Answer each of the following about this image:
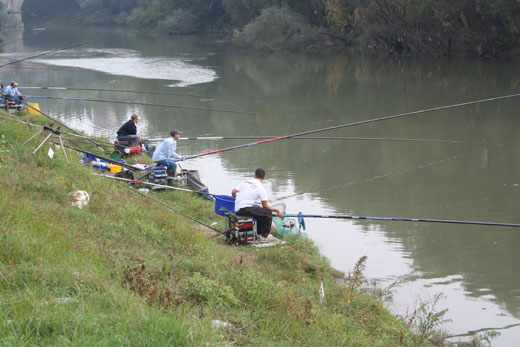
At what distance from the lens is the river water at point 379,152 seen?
297 inches

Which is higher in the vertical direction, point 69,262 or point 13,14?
point 13,14

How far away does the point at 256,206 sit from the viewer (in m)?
7.11

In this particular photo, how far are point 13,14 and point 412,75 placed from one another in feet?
202

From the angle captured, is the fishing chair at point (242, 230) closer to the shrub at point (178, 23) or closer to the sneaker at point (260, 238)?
the sneaker at point (260, 238)

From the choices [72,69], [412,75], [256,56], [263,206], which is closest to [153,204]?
[263,206]

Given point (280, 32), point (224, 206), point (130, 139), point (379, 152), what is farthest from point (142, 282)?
point (280, 32)

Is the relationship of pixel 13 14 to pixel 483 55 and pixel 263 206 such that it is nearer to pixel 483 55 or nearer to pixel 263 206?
pixel 483 55

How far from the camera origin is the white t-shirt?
23.4 feet

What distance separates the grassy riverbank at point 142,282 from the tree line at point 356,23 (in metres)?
14.3

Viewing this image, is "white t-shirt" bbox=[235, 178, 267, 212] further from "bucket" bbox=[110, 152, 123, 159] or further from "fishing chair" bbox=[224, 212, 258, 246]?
"bucket" bbox=[110, 152, 123, 159]

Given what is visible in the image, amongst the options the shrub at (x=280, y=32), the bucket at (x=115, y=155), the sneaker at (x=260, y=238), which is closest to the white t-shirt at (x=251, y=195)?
the sneaker at (x=260, y=238)

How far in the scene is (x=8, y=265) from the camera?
4082 millimetres

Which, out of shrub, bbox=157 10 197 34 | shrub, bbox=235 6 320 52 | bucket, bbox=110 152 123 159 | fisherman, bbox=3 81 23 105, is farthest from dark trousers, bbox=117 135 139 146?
shrub, bbox=157 10 197 34

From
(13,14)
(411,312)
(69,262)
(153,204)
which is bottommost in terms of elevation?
(411,312)
